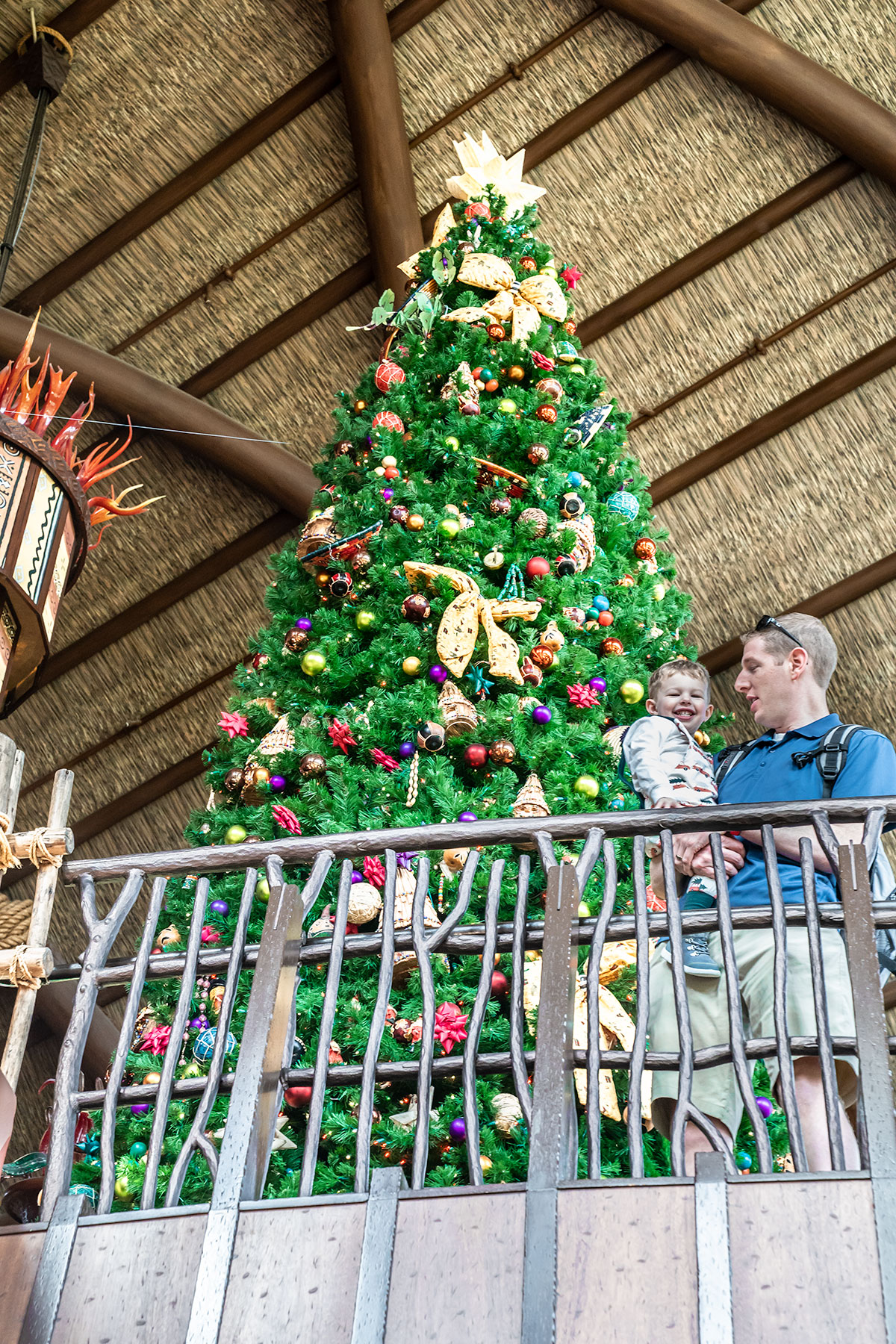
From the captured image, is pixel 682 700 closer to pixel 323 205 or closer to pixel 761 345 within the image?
pixel 761 345

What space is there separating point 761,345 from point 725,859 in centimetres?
421

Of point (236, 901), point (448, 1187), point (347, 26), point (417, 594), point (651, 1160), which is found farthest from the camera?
point (347, 26)

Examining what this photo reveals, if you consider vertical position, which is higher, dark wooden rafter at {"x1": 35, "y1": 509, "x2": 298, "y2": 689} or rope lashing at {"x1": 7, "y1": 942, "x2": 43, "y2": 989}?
dark wooden rafter at {"x1": 35, "y1": 509, "x2": 298, "y2": 689}

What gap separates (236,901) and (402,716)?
672 mm

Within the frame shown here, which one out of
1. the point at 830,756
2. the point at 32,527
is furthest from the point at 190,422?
the point at 830,756

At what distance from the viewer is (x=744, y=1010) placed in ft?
9.83

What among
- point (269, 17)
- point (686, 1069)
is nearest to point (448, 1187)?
point (686, 1069)

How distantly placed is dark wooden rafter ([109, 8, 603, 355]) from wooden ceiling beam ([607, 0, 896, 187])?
378mm

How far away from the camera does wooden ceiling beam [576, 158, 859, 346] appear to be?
6402 mm

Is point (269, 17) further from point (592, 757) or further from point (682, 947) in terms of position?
point (682, 947)

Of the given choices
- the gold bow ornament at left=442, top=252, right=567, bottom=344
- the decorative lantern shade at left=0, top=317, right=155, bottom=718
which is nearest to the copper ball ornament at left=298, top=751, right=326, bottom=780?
the decorative lantern shade at left=0, top=317, right=155, bottom=718

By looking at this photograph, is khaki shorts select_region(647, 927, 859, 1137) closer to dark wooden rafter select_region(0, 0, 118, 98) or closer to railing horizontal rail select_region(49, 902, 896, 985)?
railing horizontal rail select_region(49, 902, 896, 985)

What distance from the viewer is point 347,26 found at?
6047 mm

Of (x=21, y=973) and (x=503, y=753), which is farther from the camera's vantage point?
(x=503, y=753)
